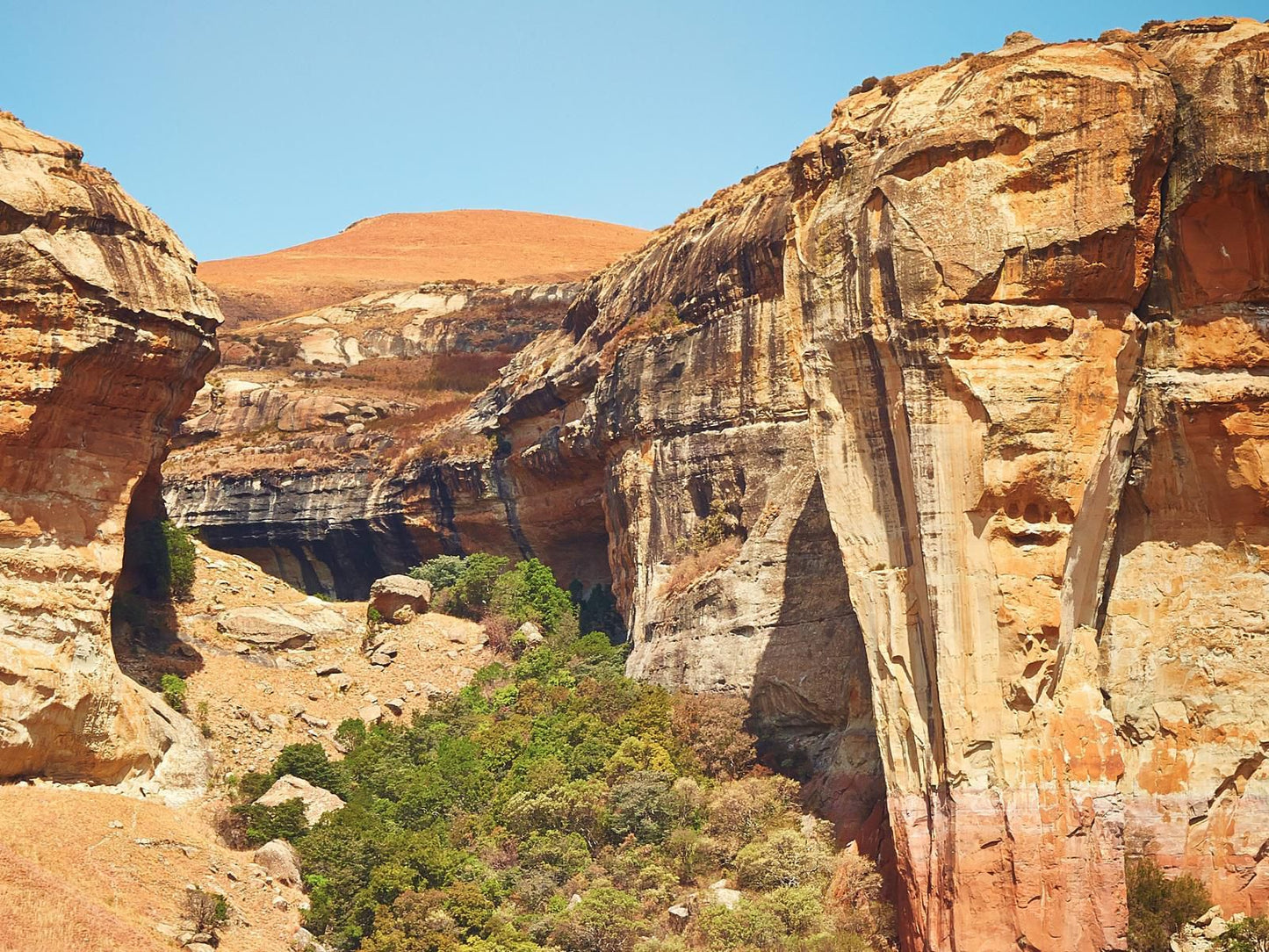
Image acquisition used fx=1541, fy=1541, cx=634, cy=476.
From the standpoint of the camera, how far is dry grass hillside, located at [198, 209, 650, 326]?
9944cm

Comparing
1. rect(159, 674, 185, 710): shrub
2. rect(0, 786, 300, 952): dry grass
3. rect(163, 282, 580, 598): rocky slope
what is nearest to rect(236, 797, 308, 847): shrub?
rect(0, 786, 300, 952): dry grass

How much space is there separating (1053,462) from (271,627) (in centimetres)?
2251

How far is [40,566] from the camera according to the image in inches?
1148

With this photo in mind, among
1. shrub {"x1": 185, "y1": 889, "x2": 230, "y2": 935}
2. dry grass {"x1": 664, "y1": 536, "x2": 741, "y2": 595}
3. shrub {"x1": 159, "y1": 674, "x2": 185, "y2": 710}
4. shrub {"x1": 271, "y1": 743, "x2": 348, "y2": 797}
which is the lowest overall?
shrub {"x1": 185, "y1": 889, "x2": 230, "y2": 935}

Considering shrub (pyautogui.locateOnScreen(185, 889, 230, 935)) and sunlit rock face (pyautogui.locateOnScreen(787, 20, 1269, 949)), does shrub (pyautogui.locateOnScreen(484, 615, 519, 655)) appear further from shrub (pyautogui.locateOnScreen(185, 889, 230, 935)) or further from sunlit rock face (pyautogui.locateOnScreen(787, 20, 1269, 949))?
sunlit rock face (pyautogui.locateOnScreen(787, 20, 1269, 949))

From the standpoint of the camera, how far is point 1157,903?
24.0 metres

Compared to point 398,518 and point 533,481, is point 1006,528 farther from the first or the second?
point 398,518

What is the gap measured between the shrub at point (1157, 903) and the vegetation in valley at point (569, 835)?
3829mm

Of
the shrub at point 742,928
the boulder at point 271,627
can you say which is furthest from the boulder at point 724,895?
the boulder at point 271,627

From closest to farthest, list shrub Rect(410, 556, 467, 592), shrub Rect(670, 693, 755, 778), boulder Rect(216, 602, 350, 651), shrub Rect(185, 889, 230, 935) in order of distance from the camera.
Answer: shrub Rect(185, 889, 230, 935) < shrub Rect(670, 693, 755, 778) < boulder Rect(216, 602, 350, 651) < shrub Rect(410, 556, 467, 592)

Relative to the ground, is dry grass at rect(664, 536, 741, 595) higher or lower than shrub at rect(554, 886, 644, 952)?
higher

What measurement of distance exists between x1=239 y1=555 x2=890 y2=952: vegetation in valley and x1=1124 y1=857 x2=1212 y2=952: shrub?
12.6 ft

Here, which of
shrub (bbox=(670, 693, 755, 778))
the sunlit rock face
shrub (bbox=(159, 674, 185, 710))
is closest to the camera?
the sunlit rock face

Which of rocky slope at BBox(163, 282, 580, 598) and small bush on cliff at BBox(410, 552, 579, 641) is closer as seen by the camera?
small bush on cliff at BBox(410, 552, 579, 641)
